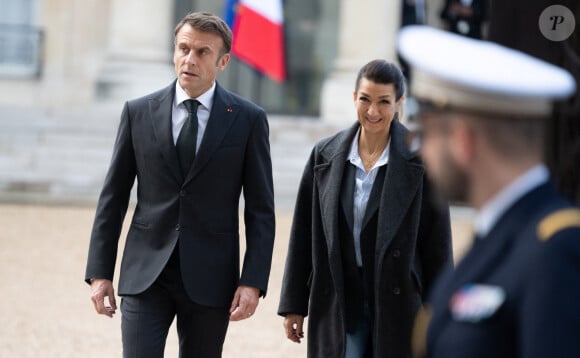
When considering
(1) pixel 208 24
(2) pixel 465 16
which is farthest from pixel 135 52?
(1) pixel 208 24

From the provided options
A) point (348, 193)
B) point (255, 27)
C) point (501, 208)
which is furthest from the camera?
point (255, 27)

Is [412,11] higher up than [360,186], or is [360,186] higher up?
[360,186]

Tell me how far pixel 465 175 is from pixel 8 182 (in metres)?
15.4

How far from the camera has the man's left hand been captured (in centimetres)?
419

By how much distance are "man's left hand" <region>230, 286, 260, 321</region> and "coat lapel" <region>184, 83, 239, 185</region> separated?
0.44 meters

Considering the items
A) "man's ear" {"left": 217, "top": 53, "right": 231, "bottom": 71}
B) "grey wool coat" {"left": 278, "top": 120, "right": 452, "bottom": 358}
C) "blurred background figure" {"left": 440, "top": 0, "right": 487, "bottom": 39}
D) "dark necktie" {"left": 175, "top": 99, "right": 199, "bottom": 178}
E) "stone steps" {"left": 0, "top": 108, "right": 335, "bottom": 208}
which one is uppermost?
"man's ear" {"left": 217, "top": 53, "right": 231, "bottom": 71}

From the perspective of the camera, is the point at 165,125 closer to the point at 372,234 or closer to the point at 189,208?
the point at 189,208

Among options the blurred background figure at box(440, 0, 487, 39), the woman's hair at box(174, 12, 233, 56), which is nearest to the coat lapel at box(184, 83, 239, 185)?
A: the woman's hair at box(174, 12, 233, 56)

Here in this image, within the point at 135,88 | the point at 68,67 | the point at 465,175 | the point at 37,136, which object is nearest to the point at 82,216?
the point at 37,136

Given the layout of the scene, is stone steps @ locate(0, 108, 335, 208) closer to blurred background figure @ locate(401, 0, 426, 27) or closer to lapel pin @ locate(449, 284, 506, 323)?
blurred background figure @ locate(401, 0, 426, 27)

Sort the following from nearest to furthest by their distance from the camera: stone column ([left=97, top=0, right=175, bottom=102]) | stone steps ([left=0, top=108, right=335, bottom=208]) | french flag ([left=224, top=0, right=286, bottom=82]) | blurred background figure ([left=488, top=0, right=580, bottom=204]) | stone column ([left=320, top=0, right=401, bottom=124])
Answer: blurred background figure ([left=488, top=0, right=580, bottom=204]), stone steps ([left=0, top=108, right=335, bottom=208]), french flag ([left=224, top=0, right=286, bottom=82]), stone column ([left=97, top=0, right=175, bottom=102]), stone column ([left=320, top=0, right=401, bottom=124])

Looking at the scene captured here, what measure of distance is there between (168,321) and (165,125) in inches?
27.7

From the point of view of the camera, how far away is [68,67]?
2141cm

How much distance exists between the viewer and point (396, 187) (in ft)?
13.3
